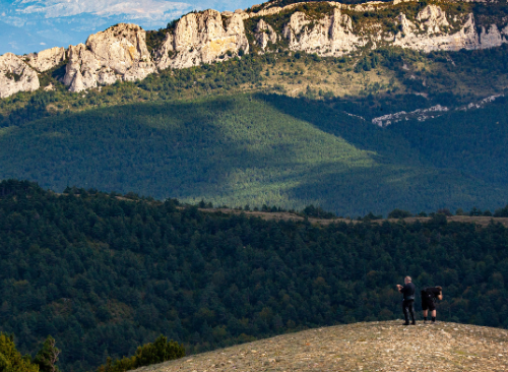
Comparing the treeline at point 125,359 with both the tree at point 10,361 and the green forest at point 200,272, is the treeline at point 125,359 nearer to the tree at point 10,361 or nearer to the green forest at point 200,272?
the tree at point 10,361

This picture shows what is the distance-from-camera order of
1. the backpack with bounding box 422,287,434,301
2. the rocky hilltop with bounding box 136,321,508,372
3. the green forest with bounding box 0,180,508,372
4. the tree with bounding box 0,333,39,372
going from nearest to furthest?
the rocky hilltop with bounding box 136,321,508,372
the backpack with bounding box 422,287,434,301
the tree with bounding box 0,333,39,372
the green forest with bounding box 0,180,508,372

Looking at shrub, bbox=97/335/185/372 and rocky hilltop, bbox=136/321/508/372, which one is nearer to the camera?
rocky hilltop, bbox=136/321/508/372

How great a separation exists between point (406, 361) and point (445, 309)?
66999 millimetres

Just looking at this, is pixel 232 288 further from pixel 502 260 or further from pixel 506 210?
pixel 506 210

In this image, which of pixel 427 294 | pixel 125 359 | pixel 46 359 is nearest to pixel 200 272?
pixel 46 359

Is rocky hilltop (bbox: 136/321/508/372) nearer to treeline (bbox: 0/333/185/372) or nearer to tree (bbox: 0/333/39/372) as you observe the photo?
tree (bbox: 0/333/39/372)

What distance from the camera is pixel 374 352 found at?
51.5 metres

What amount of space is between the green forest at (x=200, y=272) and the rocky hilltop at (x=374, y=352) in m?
44.9

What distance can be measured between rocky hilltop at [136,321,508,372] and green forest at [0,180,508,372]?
4493 centimetres

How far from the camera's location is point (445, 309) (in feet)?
376

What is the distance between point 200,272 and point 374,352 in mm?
86835

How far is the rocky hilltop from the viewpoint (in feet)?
162

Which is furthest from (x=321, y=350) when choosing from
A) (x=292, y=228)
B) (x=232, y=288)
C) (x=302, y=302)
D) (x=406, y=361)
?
(x=292, y=228)

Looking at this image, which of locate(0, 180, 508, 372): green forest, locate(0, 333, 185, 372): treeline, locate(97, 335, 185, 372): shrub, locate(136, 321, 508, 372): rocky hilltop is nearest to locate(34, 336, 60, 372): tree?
locate(0, 333, 185, 372): treeline
